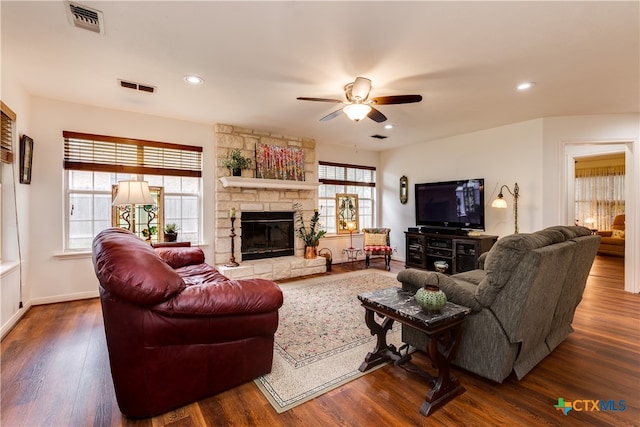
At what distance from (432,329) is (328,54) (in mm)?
2334

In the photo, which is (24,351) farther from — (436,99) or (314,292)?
(436,99)

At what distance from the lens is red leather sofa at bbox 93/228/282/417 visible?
65.2 inches

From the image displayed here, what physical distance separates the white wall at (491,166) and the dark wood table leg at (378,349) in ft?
11.9

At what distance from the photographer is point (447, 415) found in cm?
178

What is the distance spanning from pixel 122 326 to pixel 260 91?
2.78 metres

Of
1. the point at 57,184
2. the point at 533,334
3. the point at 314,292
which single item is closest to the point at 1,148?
the point at 57,184

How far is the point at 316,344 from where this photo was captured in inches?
105

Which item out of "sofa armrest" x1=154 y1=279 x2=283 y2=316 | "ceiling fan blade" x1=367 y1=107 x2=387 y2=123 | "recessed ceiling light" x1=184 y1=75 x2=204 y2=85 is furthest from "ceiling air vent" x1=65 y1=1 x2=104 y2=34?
"ceiling fan blade" x1=367 y1=107 x2=387 y2=123

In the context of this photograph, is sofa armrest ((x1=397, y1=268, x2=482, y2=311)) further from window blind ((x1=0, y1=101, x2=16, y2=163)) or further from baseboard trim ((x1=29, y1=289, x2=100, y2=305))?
baseboard trim ((x1=29, y1=289, x2=100, y2=305))

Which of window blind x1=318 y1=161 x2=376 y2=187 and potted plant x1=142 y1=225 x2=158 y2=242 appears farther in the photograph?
window blind x1=318 y1=161 x2=376 y2=187

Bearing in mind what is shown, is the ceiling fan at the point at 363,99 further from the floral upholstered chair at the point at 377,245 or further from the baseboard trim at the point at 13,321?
the baseboard trim at the point at 13,321

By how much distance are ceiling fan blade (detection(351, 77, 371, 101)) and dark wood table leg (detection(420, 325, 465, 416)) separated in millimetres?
2243

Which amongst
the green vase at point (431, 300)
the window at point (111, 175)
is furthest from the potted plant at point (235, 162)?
the green vase at point (431, 300)

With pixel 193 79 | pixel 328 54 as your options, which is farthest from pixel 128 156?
pixel 328 54
